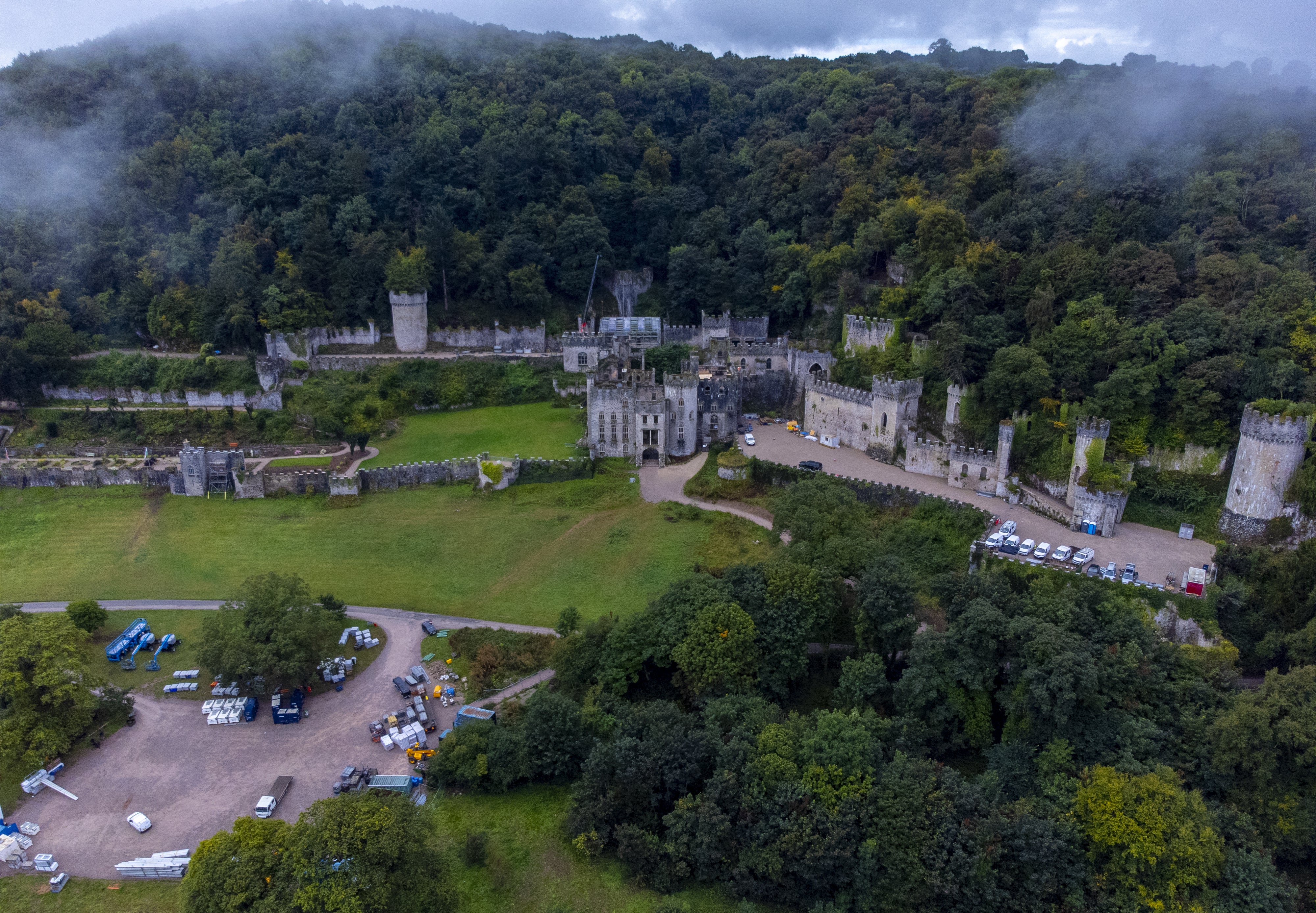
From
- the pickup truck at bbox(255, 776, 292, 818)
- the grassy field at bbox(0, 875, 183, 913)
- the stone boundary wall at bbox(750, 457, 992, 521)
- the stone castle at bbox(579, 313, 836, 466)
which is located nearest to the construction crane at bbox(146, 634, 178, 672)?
the grassy field at bbox(0, 875, 183, 913)

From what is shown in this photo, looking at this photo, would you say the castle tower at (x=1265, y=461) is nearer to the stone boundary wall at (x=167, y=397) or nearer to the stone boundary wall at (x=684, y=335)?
the stone boundary wall at (x=684, y=335)

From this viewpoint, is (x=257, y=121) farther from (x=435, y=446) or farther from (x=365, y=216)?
(x=435, y=446)

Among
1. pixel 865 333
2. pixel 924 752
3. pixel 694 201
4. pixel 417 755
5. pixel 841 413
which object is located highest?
pixel 694 201

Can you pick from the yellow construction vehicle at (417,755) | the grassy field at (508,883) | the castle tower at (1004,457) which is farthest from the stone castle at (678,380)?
the grassy field at (508,883)

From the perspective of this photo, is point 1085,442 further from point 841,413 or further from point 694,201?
point 694,201

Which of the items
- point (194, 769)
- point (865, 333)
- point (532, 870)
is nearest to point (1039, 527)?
point (865, 333)

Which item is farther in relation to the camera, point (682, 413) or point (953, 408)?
point (682, 413)
